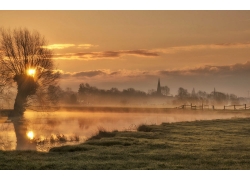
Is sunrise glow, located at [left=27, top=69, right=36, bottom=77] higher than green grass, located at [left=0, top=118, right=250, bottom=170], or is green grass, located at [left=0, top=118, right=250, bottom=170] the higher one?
sunrise glow, located at [left=27, top=69, right=36, bottom=77]

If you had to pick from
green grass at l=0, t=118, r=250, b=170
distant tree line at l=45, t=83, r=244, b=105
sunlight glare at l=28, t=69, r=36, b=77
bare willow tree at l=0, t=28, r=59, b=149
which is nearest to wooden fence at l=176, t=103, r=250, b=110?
distant tree line at l=45, t=83, r=244, b=105

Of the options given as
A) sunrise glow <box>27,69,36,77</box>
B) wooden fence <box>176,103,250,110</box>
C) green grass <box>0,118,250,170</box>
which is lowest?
green grass <box>0,118,250,170</box>

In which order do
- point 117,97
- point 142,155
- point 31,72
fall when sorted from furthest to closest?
point 117,97, point 31,72, point 142,155

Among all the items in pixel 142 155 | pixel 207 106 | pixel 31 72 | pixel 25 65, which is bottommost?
pixel 142 155

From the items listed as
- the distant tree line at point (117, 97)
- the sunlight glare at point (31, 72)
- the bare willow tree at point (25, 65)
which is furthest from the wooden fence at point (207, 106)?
the sunlight glare at point (31, 72)

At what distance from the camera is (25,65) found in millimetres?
44312

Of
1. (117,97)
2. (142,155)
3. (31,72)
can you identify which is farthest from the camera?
(117,97)

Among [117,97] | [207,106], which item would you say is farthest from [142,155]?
[207,106]

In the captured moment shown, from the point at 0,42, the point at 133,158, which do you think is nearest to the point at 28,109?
the point at 0,42

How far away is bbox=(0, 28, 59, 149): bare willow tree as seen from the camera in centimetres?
4288

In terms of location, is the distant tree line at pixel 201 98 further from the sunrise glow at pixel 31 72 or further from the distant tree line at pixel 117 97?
the sunrise glow at pixel 31 72

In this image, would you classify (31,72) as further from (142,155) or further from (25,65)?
(142,155)

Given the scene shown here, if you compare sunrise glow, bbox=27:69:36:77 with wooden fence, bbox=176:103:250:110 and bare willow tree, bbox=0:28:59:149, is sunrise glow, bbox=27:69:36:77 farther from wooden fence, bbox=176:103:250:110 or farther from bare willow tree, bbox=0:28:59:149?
wooden fence, bbox=176:103:250:110
